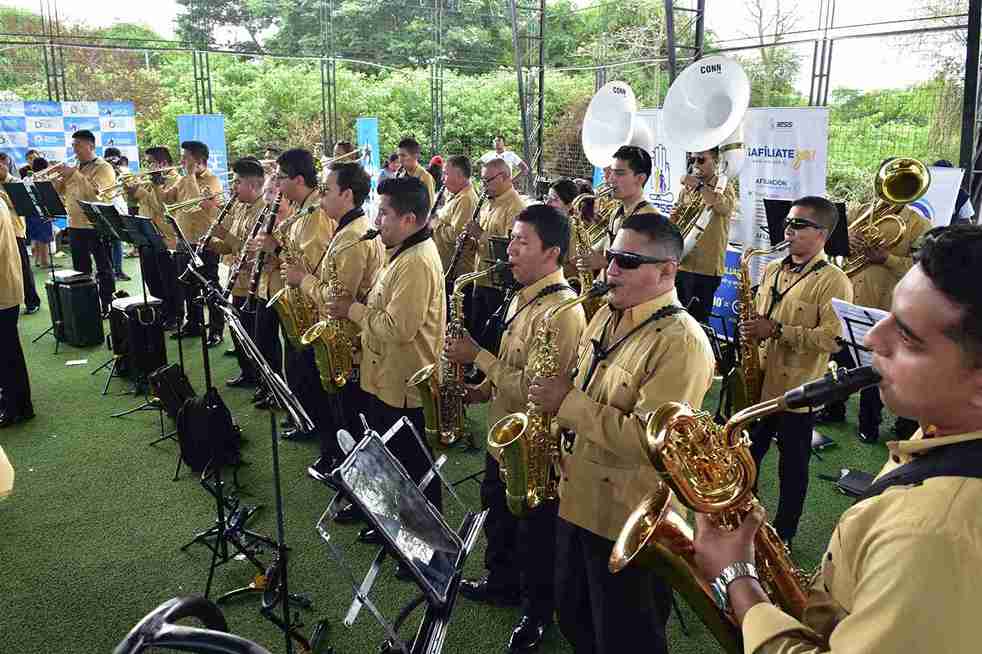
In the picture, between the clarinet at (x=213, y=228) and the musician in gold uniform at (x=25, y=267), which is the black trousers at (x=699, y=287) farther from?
the musician in gold uniform at (x=25, y=267)

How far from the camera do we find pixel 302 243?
632 cm

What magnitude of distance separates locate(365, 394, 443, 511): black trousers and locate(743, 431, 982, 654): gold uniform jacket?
11.0 ft

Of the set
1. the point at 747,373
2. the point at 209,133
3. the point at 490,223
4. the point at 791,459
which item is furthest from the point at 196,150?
the point at 791,459

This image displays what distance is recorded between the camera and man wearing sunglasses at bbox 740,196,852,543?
15.0ft

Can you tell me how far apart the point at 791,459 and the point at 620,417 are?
7.52 feet

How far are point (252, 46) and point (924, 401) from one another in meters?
27.1

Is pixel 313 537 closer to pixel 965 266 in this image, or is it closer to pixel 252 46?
pixel 965 266

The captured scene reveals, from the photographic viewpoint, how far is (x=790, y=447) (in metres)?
4.59

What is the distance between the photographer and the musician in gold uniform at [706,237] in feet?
24.3

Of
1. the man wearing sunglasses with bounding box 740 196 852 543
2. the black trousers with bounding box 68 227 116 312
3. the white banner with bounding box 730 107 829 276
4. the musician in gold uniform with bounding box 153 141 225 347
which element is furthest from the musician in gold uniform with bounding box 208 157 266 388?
the white banner with bounding box 730 107 829 276

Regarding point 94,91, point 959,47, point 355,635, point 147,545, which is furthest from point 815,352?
point 94,91

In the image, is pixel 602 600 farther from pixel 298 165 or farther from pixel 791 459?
pixel 298 165

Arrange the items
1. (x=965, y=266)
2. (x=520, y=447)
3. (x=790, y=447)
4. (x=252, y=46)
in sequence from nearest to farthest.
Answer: (x=965, y=266)
(x=520, y=447)
(x=790, y=447)
(x=252, y=46)

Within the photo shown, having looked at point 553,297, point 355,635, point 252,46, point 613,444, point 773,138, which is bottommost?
point 355,635
